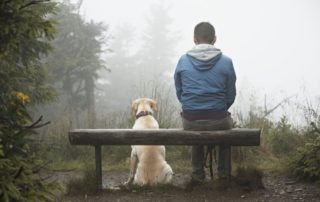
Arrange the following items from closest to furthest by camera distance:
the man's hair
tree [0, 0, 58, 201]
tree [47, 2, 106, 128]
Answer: tree [0, 0, 58, 201] < the man's hair < tree [47, 2, 106, 128]

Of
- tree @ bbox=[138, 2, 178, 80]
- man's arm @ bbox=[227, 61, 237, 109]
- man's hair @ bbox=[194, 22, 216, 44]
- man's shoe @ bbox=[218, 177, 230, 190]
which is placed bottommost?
man's shoe @ bbox=[218, 177, 230, 190]

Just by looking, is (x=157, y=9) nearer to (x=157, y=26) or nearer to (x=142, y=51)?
(x=157, y=26)

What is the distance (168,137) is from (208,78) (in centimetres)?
83

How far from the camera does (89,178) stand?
5891mm

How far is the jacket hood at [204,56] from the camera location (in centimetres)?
572

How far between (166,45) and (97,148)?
59211mm

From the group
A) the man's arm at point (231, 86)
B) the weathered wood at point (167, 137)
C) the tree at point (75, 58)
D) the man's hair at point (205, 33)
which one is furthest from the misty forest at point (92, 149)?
the tree at point (75, 58)

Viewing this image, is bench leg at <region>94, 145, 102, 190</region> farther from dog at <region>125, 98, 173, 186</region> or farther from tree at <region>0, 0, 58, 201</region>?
tree at <region>0, 0, 58, 201</region>

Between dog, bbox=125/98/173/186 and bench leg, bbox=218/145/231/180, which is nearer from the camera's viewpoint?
bench leg, bbox=218/145/231/180

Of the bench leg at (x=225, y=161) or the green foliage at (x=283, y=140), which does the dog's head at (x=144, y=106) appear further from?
the green foliage at (x=283, y=140)

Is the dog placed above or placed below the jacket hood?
below

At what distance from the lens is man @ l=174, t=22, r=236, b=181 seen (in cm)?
573

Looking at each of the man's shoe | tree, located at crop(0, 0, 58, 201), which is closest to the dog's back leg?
the man's shoe

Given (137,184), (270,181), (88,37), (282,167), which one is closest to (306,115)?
(282,167)
